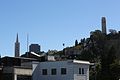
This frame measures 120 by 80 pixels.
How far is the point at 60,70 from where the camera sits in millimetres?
72188

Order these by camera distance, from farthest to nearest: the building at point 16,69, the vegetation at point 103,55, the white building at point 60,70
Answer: the vegetation at point 103,55 < the white building at point 60,70 < the building at point 16,69

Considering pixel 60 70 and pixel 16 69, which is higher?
pixel 16 69

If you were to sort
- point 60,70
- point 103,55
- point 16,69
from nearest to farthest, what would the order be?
point 16,69 → point 60,70 → point 103,55

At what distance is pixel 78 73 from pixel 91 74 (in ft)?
76.6

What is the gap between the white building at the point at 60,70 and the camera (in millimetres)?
71387

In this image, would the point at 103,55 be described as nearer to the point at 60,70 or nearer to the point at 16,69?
the point at 60,70

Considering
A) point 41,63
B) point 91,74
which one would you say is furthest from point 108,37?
point 41,63

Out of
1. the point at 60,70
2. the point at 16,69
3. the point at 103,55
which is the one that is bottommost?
the point at 60,70

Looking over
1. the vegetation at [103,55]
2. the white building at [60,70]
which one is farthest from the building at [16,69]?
the vegetation at [103,55]

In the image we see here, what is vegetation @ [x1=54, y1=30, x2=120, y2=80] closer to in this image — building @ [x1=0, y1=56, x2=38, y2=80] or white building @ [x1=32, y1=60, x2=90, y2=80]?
white building @ [x1=32, y1=60, x2=90, y2=80]

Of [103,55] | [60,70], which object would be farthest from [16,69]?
[103,55]

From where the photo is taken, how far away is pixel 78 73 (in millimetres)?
72500

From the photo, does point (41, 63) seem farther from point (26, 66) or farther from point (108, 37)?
point (108, 37)

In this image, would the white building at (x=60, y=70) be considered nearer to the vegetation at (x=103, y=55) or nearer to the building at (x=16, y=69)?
the building at (x=16, y=69)
